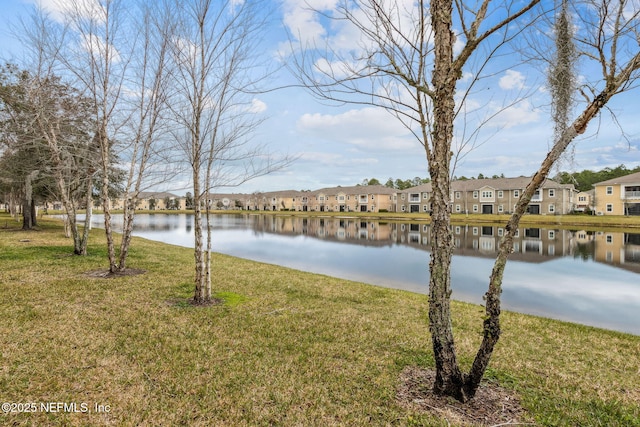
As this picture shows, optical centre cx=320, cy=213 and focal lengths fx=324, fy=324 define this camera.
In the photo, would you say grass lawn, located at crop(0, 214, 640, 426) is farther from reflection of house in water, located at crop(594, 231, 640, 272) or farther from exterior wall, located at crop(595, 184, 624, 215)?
exterior wall, located at crop(595, 184, 624, 215)

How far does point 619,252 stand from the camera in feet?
67.1

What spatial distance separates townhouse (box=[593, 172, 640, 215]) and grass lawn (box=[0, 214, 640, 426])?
5692cm

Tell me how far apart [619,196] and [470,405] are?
63.0 m

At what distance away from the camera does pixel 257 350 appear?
489 cm

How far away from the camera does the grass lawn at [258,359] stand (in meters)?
3.39

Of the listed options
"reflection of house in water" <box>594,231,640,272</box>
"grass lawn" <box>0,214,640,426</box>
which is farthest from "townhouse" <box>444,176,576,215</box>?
"grass lawn" <box>0,214,640,426</box>

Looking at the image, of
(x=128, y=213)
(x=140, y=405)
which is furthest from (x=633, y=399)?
(x=128, y=213)

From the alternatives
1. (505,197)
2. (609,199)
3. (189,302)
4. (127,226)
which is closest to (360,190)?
(505,197)

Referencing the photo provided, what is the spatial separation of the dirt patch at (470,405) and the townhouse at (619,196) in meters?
61.3

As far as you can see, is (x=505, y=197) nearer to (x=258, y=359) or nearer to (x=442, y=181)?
(x=442, y=181)

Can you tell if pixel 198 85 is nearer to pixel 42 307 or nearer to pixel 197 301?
pixel 197 301

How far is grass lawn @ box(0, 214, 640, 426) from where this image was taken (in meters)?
3.39

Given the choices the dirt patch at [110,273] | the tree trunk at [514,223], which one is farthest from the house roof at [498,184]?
the tree trunk at [514,223]

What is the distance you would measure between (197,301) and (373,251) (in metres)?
15.8
